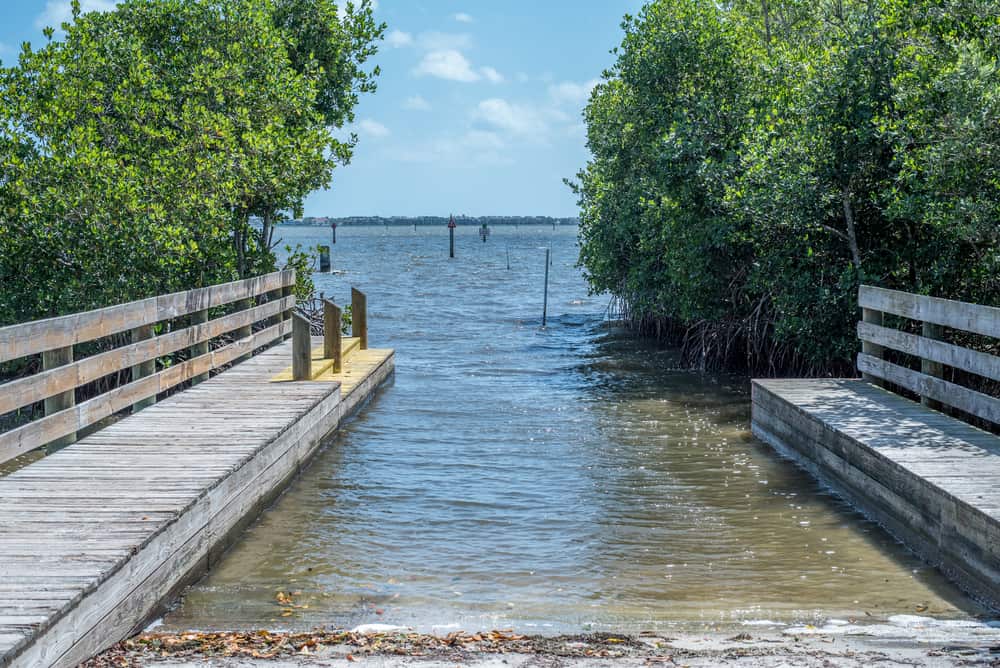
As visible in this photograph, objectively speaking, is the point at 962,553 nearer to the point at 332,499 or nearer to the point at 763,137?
the point at 332,499

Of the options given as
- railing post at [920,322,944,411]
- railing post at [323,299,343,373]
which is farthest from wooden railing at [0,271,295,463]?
railing post at [920,322,944,411]

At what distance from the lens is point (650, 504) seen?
9.41m

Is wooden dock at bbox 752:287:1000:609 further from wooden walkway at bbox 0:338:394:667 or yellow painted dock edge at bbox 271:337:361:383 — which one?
yellow painted dock edge at bbox 271:337:361:383

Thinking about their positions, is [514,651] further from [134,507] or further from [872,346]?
[872,346]

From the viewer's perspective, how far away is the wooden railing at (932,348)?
875cm

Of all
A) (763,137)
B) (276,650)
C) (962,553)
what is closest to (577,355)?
(763,137)

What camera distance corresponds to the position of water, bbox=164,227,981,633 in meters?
6.54

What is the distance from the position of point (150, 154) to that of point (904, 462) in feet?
35.3

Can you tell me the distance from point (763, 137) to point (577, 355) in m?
8.93

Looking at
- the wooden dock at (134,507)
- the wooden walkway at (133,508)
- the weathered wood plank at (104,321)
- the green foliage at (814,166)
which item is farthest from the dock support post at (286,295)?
the green foliage at (814,166)

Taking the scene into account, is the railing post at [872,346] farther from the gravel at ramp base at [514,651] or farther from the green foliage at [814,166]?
the gravel at ramp base at [514,651]

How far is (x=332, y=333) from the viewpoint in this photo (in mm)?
13969

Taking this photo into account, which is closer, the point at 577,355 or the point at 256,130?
the point at 256,130

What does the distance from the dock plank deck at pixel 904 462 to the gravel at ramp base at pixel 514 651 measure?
1.30 meters
